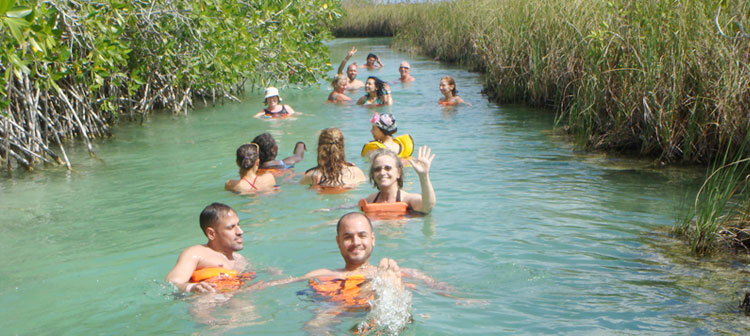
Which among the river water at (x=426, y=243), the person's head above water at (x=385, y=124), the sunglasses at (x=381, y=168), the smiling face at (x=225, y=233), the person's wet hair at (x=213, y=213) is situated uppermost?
the person's head above water at (x=385, y=124)

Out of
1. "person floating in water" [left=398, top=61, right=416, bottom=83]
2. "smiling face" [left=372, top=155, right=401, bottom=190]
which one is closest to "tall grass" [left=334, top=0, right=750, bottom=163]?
"smiling face" [left=372, top=155, right=401, bottom=190]

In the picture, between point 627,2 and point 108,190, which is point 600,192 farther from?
point 108,190

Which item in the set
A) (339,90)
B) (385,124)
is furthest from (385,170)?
(339,90)

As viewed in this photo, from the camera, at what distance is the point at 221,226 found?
18.5 ft

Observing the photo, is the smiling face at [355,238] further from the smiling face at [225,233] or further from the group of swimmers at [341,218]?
the smiling face at [225,233]

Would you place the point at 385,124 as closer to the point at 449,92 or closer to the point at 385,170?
the point at 385,170

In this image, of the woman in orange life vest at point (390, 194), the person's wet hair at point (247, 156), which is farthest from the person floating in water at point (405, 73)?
the woman in orange life vest at point (390, 194)

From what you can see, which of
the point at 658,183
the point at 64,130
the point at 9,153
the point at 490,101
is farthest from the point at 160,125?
the point at 658,183

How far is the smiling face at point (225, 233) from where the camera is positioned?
18.5 feet

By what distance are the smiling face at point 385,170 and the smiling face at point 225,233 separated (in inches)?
71.5

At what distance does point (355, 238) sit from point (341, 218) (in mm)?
162

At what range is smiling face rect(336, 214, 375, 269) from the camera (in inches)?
204

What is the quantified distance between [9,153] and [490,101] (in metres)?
9.11

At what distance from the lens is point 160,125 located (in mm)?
13961
